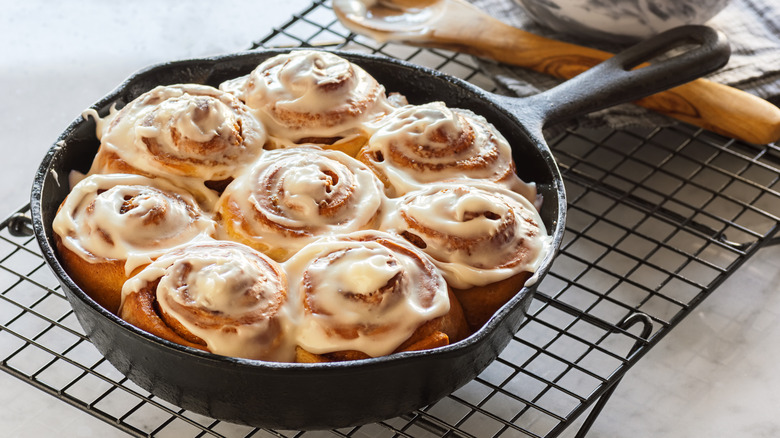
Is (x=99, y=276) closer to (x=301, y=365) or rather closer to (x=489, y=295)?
(x=301, y=365)

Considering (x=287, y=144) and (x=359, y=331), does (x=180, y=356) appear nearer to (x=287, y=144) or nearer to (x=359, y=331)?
(x=359, y=331)

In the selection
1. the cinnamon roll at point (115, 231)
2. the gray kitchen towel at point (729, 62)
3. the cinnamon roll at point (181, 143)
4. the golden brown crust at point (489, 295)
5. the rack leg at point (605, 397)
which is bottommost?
the rack leg at point (605, 397)

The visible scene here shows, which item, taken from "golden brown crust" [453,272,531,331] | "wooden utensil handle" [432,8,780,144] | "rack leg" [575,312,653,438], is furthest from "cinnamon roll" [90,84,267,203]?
"wooden utensil handle" [432,8,780,144]

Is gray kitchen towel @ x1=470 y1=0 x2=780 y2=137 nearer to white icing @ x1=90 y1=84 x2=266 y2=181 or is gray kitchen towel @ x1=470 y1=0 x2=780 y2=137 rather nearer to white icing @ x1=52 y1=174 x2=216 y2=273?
white icing @ x1=90 y1=84 x2=266 y2=181

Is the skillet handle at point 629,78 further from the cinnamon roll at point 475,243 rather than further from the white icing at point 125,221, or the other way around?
the white icing at point 125,221

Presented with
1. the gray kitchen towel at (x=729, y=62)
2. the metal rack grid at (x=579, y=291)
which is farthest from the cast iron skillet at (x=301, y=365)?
the gray kitchen towel at (x=729, y=62)

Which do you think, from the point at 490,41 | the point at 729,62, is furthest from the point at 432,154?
the point at 729,62
